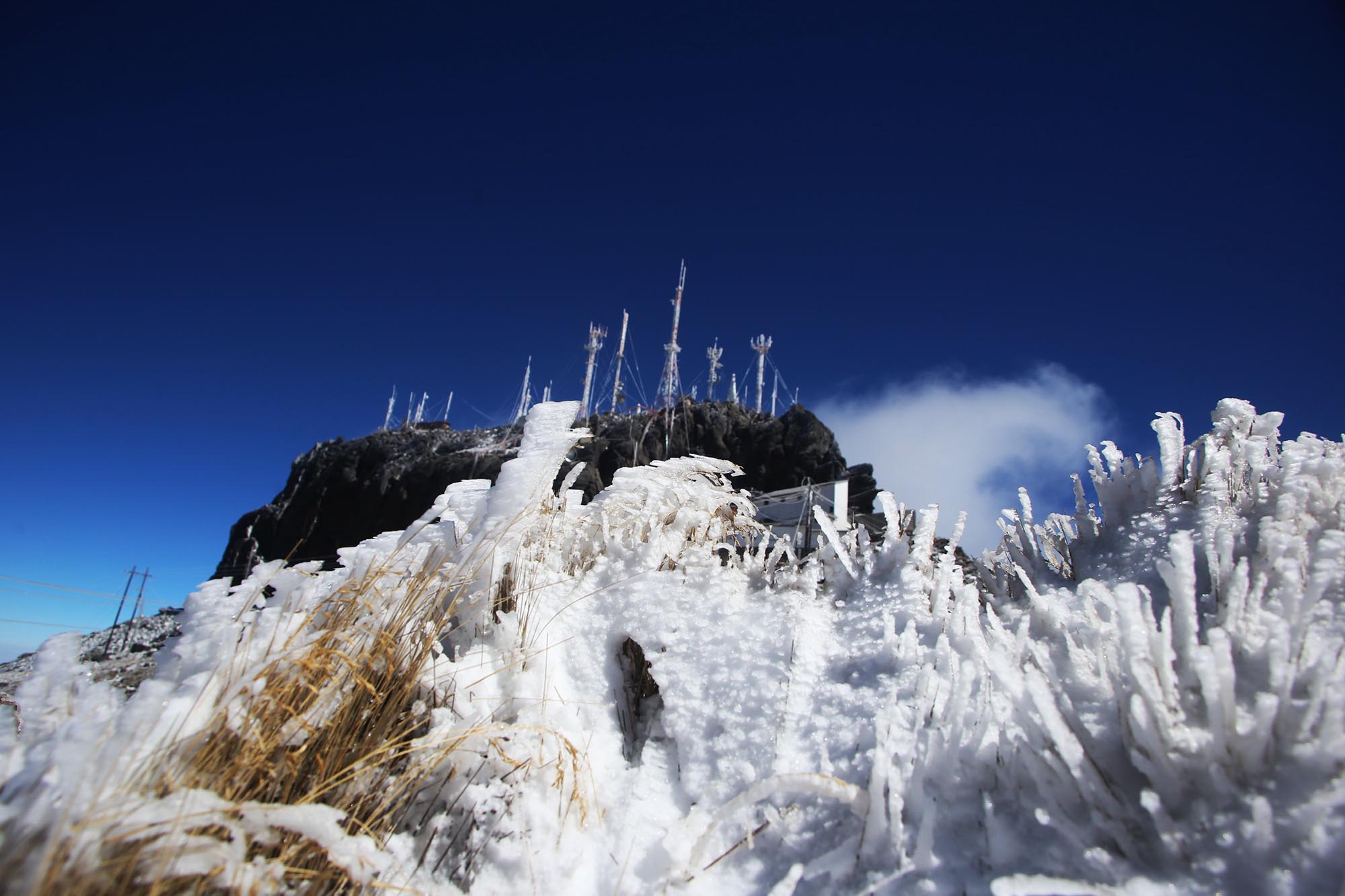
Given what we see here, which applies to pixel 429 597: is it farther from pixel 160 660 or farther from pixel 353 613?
pixel 160 660

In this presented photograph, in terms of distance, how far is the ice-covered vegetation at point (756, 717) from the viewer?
95 centimetres

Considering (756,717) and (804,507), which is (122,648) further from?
(756,717)

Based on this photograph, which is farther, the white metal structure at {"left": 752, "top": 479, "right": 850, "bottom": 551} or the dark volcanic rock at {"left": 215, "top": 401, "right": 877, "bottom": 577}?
the dark volcanic rock at {"left": 215, "top": 401, "right": 877, "bottom": 577}

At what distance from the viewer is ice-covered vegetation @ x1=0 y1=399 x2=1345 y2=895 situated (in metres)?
0.95

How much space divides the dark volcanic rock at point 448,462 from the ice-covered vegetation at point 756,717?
31648 millimetres

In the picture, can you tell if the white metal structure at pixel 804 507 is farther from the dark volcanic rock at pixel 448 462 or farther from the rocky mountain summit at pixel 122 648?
the dark volcanic rock at pixel 448 462

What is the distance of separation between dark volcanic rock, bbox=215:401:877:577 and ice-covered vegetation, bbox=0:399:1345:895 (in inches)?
1246

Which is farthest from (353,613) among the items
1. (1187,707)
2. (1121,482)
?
(1121,482)

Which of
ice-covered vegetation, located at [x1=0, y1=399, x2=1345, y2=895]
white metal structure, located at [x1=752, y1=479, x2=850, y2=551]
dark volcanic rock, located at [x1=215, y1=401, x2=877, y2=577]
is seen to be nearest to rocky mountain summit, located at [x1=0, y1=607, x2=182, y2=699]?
ice-covered vegetation, located at [x1=0, y1=399, x2=1345, y2=895]

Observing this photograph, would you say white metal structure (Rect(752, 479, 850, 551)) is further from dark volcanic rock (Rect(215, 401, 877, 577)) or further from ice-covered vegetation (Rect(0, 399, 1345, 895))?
dark volcanic rock (Rect(215, 401, 877, 577))

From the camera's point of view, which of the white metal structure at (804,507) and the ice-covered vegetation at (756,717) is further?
the white metal structure at (804,507)

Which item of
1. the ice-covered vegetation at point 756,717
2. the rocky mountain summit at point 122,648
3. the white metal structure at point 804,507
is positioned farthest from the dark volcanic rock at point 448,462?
the ice-covered vegetation at point 756,717

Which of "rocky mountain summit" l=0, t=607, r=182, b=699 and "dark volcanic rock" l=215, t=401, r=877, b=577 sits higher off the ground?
"dark volcanic rock" l=215, t=401, r=877, b=577

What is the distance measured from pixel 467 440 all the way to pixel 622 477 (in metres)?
49.1
